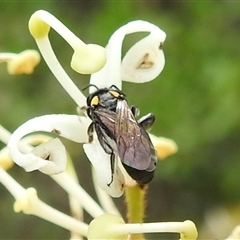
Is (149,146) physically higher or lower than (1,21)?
lower

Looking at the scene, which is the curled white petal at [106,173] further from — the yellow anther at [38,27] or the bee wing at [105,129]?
the yellow anther at [38,27]

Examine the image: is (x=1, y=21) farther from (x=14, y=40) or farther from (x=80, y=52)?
(x=80, y=52)

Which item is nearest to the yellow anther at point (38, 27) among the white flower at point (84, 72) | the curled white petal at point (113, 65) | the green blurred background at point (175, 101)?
the white flower at point (84, 72)

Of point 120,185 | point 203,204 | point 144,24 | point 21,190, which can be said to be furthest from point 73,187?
point 203,204

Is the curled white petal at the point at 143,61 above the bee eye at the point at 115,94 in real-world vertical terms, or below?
above

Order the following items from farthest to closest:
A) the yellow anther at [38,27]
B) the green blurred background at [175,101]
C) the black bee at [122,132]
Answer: the green blurred background at [175,101] < the yellow anther at [38,27] < the black bee at [122,132]

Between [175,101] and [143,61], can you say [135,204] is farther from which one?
[175,101]
